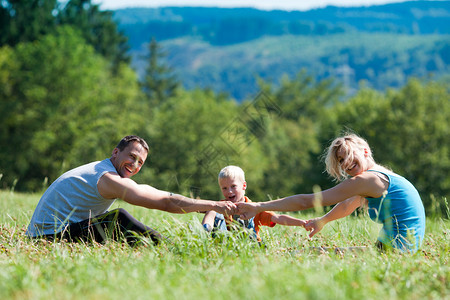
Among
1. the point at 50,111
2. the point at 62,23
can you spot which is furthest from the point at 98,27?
the point at 50,111

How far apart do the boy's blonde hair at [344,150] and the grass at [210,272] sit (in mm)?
860

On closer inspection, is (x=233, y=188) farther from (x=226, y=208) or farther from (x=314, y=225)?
(x=314, y=225)

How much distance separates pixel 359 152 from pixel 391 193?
51cm

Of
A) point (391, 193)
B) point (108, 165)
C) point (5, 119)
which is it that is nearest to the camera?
point (391, 193)

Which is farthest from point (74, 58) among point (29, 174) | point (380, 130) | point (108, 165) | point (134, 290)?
point (134, 290)

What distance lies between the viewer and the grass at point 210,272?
2928 mm

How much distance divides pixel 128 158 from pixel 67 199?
74cm

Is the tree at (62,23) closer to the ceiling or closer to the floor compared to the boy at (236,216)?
closer to the ceiling

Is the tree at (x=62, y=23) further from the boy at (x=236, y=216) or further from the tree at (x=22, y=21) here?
the boy at (x=236, y=216)

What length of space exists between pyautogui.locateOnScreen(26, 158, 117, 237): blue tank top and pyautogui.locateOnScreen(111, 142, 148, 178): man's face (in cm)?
13

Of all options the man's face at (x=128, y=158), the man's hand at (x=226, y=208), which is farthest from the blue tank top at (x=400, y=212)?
the man's face at (x=128, y=158)

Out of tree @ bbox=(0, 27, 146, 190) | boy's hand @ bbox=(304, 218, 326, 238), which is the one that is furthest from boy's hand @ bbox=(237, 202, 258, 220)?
tree @ bbox=(0, 27, 146, 190)

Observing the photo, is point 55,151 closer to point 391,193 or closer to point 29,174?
point 29,174

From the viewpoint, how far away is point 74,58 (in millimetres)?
38000
